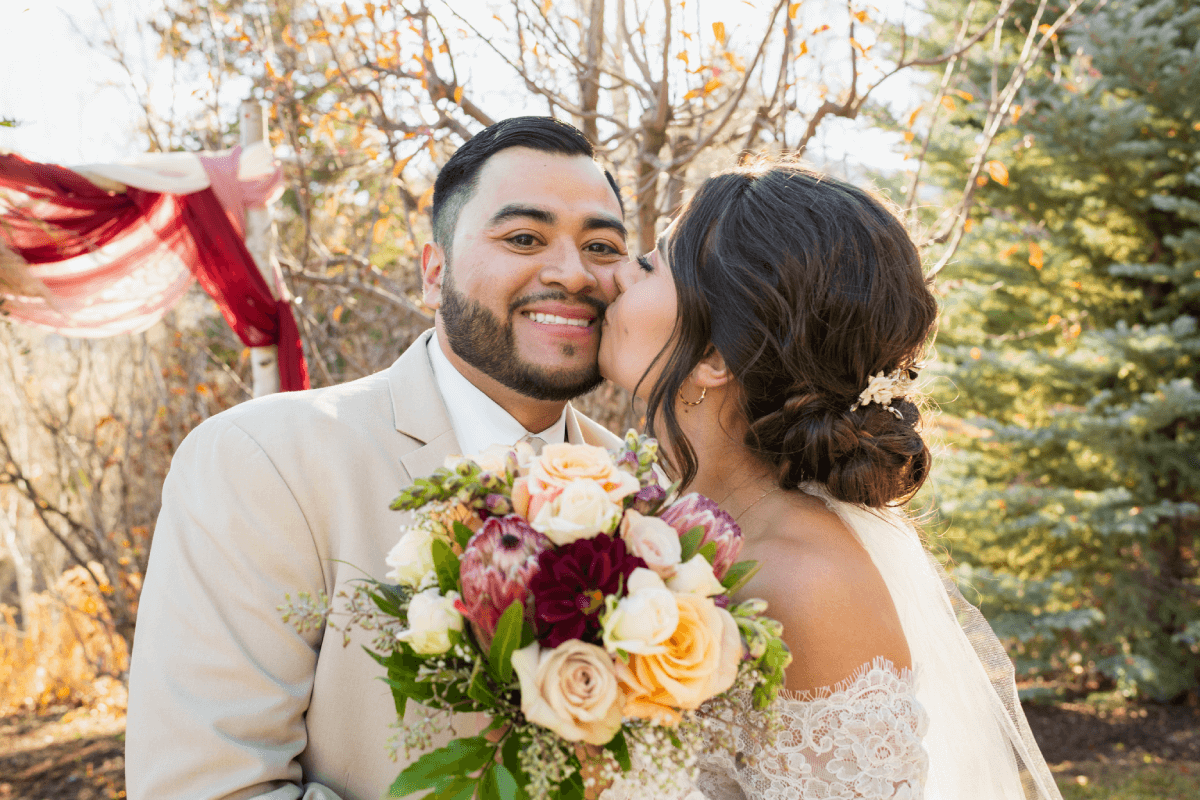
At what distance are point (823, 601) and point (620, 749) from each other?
800mm

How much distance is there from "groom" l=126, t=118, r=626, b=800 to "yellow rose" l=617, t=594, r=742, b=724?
468 millimetres

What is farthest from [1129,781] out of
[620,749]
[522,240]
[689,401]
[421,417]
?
[620,749]

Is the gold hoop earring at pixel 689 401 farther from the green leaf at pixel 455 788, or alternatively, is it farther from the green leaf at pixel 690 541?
the green leaf at pixel 455 788

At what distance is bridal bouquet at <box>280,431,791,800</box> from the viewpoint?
1.38 metres

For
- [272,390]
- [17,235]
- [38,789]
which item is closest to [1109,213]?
[272,390]

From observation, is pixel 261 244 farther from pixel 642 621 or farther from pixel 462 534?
pixel 642 621

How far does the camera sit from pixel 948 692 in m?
2.63

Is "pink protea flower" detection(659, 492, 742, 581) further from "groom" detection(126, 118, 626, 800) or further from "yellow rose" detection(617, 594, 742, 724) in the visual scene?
"groom" detection(126, 118, 626, 800)

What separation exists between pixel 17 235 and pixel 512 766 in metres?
4.82

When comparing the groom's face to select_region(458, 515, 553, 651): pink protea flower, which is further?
the groom's face

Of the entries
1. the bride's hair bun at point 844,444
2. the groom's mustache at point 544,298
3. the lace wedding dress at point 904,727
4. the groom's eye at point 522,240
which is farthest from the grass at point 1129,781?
the groom's eye at point 522,240

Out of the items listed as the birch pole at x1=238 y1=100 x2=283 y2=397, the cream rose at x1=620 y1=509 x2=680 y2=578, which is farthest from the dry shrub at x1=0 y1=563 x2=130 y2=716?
the cream rose at x1=620 y1=509 x2=680 y2=578

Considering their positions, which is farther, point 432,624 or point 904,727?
point 904,727

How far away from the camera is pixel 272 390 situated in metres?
5.12
